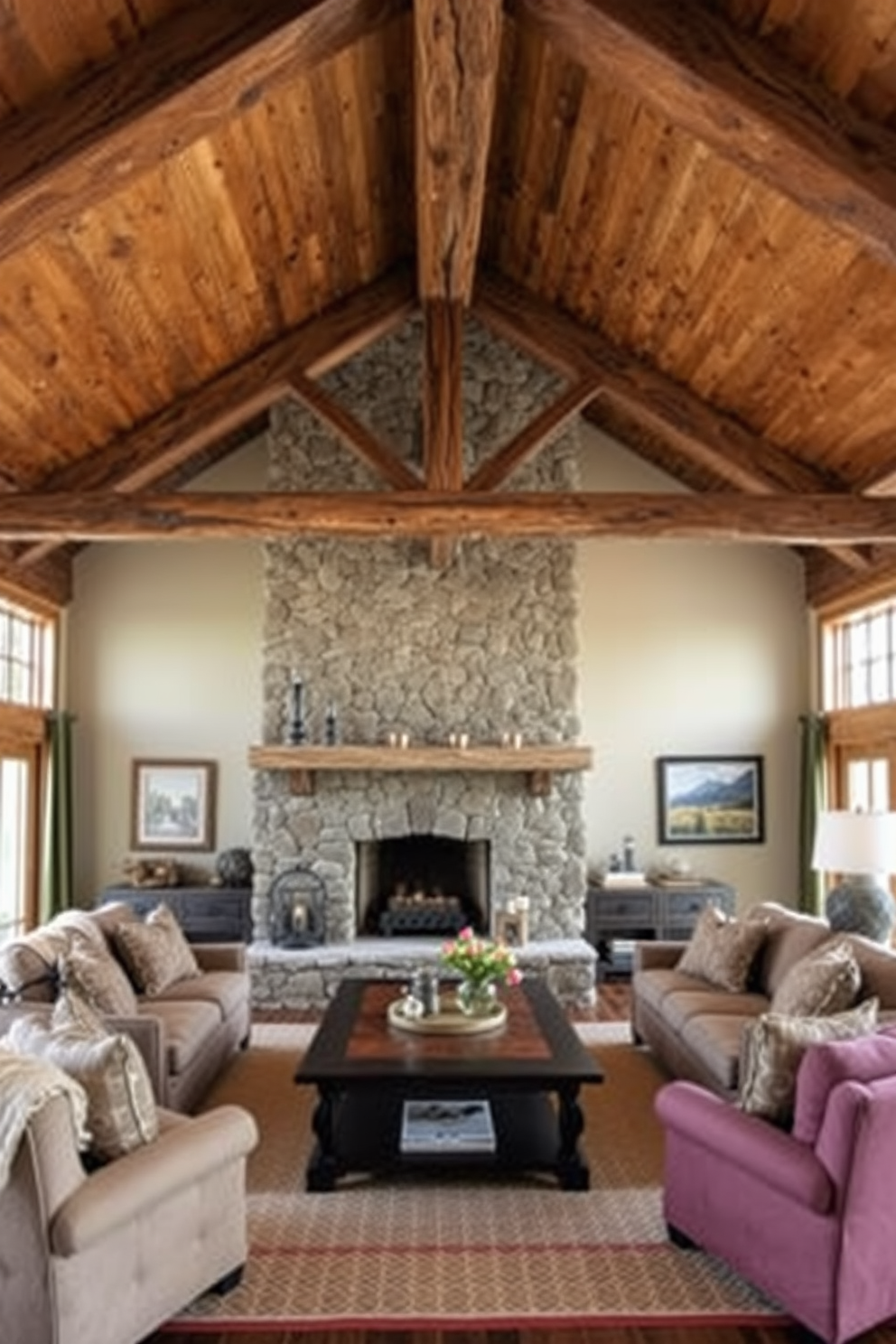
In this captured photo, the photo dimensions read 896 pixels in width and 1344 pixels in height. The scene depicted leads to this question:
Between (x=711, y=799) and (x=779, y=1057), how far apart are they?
561cm

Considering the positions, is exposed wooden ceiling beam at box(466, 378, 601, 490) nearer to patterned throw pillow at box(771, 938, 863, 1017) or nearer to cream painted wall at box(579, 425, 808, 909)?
cream painted wall at box(579, 425, 808, 909)

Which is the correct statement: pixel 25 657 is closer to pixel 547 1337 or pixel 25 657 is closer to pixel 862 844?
pixel 862 844

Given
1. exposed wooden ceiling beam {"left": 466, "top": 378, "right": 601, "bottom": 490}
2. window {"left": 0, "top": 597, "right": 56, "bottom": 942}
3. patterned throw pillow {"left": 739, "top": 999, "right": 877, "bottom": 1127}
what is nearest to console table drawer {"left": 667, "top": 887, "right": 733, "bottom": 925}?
exposed wooden ceiling beam {"left": 466, "top": 378, "right": 601, "bottom": 490}

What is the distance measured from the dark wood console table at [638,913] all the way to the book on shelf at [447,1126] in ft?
11.7

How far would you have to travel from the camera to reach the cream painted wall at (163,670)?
885 cm

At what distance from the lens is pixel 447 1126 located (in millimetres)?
4668

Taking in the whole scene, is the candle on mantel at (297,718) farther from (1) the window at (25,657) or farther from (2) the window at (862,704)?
(2) the window at (862,704)

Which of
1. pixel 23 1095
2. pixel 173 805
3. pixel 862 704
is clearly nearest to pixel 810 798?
pixel 862 704

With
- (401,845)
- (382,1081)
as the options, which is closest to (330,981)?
(401,845)

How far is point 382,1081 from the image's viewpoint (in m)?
4.20

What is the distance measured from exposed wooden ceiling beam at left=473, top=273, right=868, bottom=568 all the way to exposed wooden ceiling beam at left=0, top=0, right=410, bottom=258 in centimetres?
341

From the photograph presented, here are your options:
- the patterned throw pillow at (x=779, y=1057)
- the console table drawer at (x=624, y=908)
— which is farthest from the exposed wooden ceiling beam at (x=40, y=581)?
the patterned throw pillow at (x=779, y=1057)

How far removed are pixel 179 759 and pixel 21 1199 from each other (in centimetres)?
618

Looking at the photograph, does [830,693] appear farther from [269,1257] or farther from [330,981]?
[269,1257]
